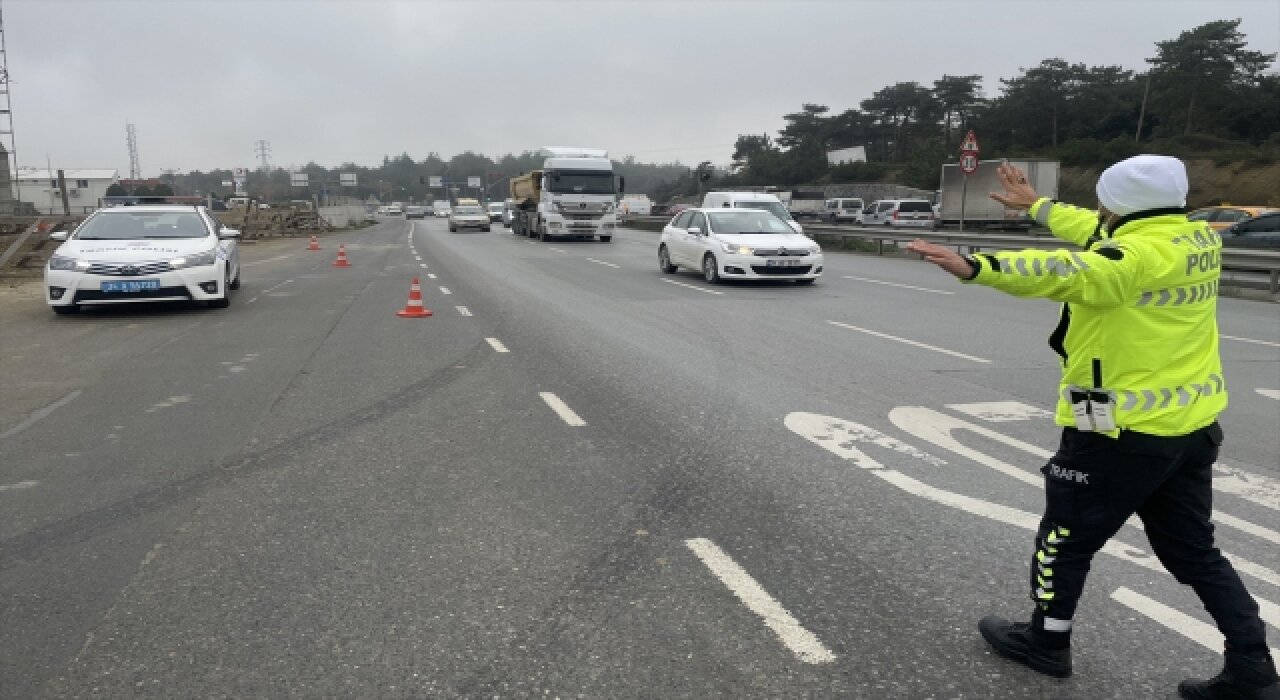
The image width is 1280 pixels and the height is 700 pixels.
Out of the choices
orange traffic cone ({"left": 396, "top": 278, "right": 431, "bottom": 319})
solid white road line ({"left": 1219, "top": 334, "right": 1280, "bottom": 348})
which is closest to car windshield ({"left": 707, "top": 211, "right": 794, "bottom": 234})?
orange traffic cone ({"left": 396, "top": 278, "right": 431, "bottom": 319})

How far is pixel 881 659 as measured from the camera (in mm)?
3178

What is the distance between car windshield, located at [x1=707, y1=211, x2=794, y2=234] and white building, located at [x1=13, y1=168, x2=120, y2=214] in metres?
22.1

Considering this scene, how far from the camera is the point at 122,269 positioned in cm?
1202

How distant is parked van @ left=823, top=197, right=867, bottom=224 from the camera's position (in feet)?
176

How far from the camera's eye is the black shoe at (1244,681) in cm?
284

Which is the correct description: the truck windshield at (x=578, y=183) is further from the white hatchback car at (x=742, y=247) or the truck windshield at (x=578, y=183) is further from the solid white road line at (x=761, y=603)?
the solid white road line at (x=761, y=603)

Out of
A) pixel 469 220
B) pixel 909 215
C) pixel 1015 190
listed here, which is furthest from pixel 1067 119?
pixel 1015 190

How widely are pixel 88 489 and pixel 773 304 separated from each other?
10.6m

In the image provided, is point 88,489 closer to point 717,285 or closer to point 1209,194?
point 717,285

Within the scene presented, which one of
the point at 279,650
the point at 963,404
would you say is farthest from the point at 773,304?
the point at 279,650

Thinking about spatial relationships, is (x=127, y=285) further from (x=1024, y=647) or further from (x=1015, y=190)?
(x=1024, y=647)

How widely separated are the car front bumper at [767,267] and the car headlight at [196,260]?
8723 mm

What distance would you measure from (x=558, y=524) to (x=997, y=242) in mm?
20665

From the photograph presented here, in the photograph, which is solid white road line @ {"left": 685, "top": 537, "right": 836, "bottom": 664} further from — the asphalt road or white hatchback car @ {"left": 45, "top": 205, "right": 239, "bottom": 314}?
white hatchback car @ {"left": 45, "top": 205, "right": 239, "bottom": 314}
